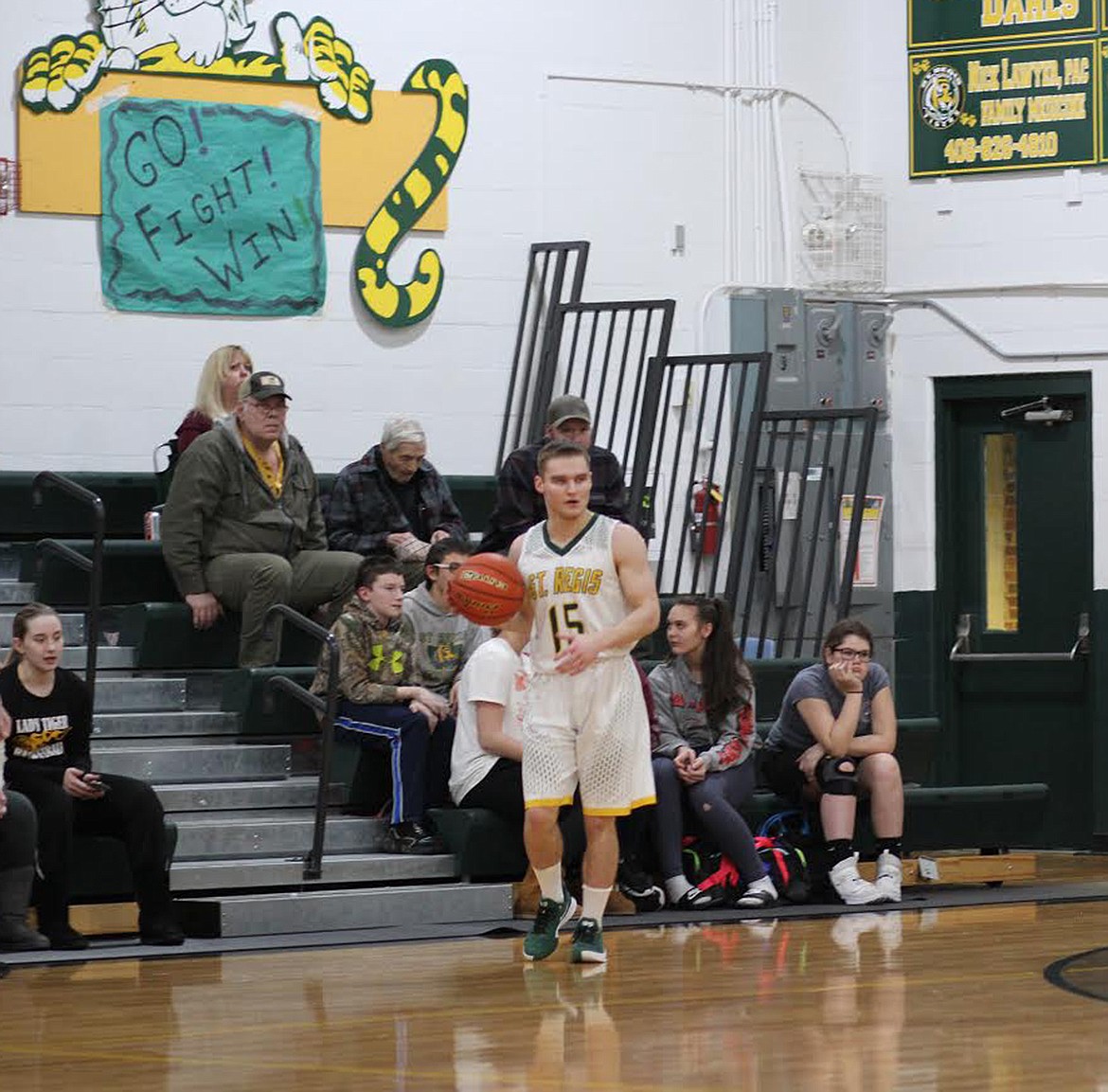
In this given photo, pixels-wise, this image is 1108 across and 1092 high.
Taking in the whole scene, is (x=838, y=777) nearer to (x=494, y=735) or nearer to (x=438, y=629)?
(x=494, y=735)

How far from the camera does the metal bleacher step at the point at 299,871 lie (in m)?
7.59

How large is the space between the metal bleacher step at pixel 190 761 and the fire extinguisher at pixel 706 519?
2.95 m

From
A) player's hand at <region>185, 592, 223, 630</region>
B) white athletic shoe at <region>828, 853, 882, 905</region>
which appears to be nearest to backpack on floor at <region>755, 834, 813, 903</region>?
white athletic shoe at <region>828, 853, 882, 905</region>

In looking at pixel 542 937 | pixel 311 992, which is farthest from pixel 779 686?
pixel 311 992

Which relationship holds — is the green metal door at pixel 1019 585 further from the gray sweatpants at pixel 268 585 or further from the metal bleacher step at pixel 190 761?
the metal bleacher step at pixel 190 761

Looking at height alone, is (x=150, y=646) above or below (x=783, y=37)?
below

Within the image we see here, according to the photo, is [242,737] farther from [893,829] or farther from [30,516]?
[893,829]

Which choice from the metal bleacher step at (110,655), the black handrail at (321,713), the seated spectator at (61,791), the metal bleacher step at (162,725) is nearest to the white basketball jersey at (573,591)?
the black handrail at (321,713)

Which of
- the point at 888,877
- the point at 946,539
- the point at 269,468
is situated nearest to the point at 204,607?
the point at 269,468

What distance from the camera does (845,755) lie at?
27.5 feet

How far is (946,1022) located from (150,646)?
13.5ft

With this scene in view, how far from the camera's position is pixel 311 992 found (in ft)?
20.0

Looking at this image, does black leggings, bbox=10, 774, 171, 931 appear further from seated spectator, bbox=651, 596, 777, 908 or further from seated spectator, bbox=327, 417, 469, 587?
seated spectator, bbox=327, 417, 469, 587

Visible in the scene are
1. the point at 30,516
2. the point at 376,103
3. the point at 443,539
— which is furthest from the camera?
the point at 376,103
